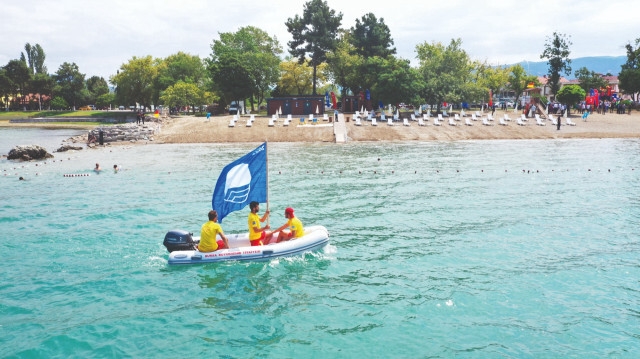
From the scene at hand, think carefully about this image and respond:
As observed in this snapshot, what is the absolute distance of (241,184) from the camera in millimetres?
15562

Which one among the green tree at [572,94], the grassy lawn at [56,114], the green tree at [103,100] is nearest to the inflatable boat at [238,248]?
the green tree at [572,94]

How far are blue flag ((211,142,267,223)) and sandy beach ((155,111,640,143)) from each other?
4084 centimetres

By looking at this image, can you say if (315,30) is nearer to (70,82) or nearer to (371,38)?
(371,38)

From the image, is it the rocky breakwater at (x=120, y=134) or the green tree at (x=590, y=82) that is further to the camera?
the green tree at (x=590, y=82)

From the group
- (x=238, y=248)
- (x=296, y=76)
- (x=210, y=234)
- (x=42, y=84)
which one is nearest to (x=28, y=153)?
(x=210, y=234)

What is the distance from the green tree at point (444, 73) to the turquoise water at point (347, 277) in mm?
47284

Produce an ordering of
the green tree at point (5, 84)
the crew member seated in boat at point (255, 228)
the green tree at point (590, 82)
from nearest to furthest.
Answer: the crew member seated in boat at point (255, 228) < the green tree at point (590, 82) < the green tree at point (5, 84)

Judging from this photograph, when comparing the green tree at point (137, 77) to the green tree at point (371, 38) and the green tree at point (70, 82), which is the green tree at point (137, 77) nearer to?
the green tree at point (70, 82)

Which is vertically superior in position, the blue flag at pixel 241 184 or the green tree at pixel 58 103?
the green tree at pixel 58 103

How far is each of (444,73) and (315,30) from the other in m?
25.4

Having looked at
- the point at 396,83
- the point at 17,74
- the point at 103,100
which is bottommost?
the point at 396,83

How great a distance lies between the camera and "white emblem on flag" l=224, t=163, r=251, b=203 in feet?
50.4

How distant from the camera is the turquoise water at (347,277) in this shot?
10.6m

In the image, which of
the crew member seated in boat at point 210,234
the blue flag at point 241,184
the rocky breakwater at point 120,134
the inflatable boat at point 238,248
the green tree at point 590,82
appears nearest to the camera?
the crew member seated in boat at point 210,234
